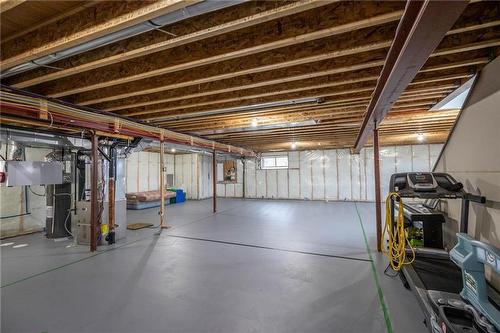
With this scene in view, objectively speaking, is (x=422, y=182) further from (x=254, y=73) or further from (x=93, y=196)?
(x=93, y=196)

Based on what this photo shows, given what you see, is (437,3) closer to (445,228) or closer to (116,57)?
(116,57)

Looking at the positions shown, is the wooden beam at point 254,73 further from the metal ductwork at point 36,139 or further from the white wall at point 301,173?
the white wall at point 301,173

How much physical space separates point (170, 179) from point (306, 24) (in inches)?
409

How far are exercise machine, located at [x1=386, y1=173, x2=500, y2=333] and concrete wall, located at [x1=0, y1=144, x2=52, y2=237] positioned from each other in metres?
7.27

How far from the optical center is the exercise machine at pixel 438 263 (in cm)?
163

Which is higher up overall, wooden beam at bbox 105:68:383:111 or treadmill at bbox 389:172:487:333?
wooden beam at bbox 105:68:383:111

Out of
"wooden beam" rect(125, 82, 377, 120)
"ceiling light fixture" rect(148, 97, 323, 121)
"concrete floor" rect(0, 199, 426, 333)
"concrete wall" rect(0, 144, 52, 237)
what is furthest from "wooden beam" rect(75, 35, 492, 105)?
"concrete wall" rect(0, 144, 52, 237)

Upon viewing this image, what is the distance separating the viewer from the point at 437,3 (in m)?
1.16

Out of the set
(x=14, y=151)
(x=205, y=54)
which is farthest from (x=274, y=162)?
(x=205, y=54)

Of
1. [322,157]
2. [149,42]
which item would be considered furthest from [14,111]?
[322,157]

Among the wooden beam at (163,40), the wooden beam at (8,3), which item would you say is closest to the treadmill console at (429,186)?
the wooden beam at (163,40)

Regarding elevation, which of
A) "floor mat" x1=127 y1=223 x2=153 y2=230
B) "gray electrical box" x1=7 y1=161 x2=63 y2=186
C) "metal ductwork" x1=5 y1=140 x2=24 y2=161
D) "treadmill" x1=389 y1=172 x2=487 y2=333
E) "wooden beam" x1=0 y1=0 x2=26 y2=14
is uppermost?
"wooden beam" x1=0 y1=0 x2=26 y2=14

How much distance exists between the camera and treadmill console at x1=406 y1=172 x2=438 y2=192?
2.65m

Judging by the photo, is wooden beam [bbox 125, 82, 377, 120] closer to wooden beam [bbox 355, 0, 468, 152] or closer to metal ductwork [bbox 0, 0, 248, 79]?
wooden beam [bbox 355, 0, 468, 152]
